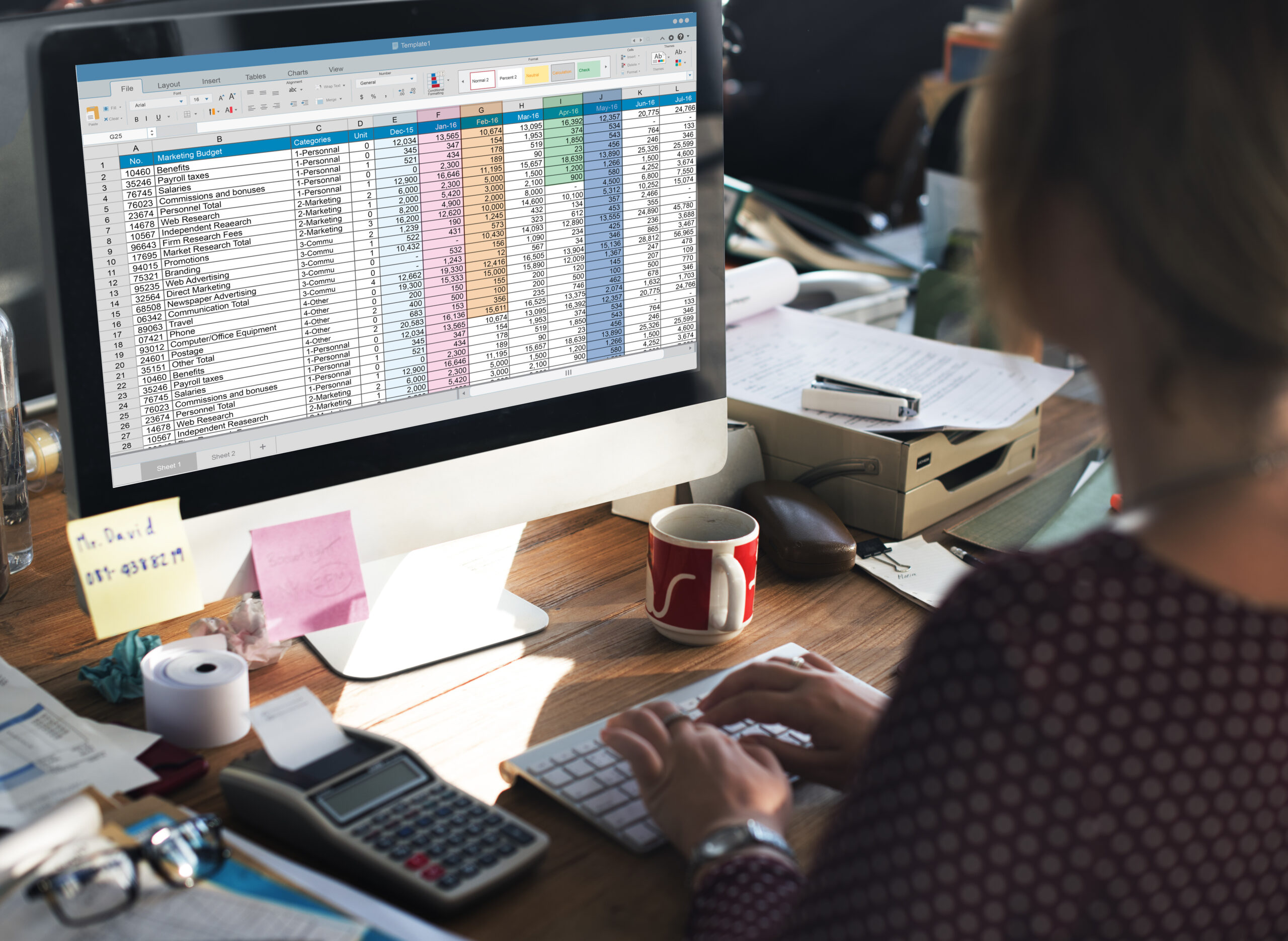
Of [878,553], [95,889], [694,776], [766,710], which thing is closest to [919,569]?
[878,553]

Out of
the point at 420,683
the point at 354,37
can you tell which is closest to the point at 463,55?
the point at 354,37

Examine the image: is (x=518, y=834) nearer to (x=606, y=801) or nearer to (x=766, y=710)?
(x=606, y=801)

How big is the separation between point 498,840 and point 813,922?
24 cm

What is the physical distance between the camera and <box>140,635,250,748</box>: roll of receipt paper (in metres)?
0.84

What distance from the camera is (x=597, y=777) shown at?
0.82 meters

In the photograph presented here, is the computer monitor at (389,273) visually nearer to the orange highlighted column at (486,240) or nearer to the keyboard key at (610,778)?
the orange highlighted column at (486,240)

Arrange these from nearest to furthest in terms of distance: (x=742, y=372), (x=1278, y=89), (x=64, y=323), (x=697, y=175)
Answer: (x=1278, y=89) → (x=64, y=323) → (x=697, y=175) → (x=742, y=372)

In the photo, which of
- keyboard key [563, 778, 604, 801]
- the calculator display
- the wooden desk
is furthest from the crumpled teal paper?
keyboard key [563, 778, 604, 801]

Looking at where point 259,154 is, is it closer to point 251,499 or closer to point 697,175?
point 251,499

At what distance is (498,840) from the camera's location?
2.39ft

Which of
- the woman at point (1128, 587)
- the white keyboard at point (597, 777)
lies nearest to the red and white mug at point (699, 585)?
the white keyboard at point (597, 777)

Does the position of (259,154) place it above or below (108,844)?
above

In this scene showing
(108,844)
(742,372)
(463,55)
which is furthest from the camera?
(742,372)

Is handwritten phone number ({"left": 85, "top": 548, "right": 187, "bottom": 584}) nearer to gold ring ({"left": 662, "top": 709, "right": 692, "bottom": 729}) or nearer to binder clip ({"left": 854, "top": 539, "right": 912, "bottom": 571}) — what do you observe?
gold ring ({"left": 662, "top": 709, "right": 692, "bottom": 729})
